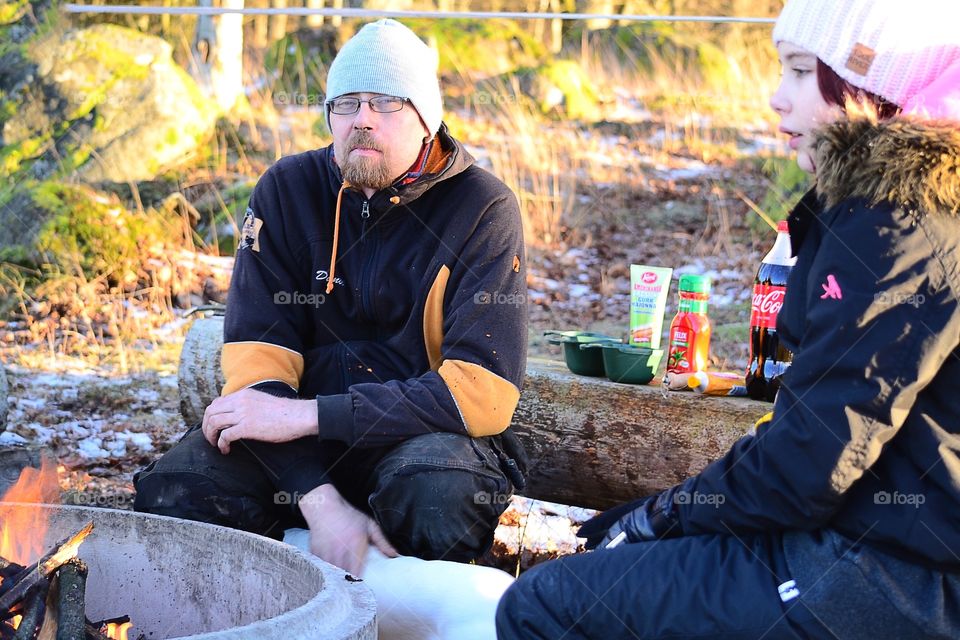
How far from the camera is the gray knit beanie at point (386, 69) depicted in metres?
3.48

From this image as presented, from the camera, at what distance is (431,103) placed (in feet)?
11.8

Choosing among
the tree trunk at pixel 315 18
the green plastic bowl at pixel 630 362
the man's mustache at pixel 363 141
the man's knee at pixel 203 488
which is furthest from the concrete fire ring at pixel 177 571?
the tree trunk at pixel 315 18

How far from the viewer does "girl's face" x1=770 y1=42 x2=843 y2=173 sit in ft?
7.80

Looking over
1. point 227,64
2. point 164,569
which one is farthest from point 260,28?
point 164,569

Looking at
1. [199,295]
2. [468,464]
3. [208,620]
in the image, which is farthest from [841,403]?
[199,295]

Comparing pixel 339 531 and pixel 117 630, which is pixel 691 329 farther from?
pixel 117 630

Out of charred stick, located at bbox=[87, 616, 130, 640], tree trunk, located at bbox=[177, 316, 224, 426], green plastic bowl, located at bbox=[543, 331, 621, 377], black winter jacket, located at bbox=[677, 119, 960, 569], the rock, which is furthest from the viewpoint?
the rock

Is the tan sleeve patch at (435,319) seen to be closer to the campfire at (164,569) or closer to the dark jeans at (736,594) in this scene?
the campfire at (164,569)

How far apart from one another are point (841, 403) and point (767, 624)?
1.55 ft

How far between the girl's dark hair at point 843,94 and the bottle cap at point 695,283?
129 centimetres

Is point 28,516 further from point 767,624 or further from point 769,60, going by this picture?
point 769,60

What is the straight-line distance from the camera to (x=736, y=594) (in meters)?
2.20

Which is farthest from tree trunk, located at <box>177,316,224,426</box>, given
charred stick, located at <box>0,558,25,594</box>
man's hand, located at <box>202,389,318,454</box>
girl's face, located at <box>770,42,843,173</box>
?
girl's face, located at <box>770,42,843,173</box>

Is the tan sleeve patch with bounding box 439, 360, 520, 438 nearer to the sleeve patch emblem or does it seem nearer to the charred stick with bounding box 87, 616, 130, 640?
the sleeve patch emblem
